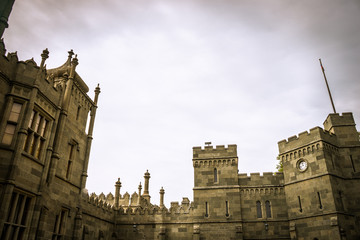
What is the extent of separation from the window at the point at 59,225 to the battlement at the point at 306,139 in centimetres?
1782

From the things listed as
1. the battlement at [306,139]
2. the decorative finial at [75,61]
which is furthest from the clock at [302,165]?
the decorative finial at [75,61]

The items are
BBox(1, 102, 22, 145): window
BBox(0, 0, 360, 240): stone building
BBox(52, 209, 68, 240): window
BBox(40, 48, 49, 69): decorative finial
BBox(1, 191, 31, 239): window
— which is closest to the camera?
BBox(1, 191, 31, 239): window

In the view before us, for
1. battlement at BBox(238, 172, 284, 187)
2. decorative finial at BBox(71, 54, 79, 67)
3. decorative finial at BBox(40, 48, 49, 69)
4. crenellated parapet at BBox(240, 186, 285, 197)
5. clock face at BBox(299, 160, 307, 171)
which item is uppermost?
decorative finial at BBox(71, 54, 79, 67)

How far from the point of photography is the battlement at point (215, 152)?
84.0 feet

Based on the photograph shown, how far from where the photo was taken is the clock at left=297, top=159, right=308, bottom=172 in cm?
2288

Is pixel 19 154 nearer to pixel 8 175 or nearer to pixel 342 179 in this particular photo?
pixel 8 175

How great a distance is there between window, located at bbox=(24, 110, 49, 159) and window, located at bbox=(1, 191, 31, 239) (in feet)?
6.53

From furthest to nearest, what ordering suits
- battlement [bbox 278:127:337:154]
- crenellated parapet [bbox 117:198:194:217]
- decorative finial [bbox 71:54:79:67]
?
crenellated parapet [bbox 117:198:194:217] < battlement [bbox 278:127:337:154] < decorative finial [bbox 71:54:79:67]

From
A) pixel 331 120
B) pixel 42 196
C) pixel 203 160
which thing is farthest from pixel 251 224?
pixel 42 196

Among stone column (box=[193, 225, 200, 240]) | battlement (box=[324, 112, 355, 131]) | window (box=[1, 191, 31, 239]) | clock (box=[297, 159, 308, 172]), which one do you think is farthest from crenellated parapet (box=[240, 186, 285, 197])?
window (box=[1, 191, 31, 239])

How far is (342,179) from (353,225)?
3.36m

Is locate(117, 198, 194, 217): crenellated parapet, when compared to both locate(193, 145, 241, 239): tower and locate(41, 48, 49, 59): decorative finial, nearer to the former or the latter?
locate(193, 145, 241, 239): tower

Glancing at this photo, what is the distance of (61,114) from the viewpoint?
1555 cm

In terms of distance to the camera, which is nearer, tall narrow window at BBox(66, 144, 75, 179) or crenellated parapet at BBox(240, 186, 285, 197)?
tall narrow window at BBox(66, 144, 75, 179)
